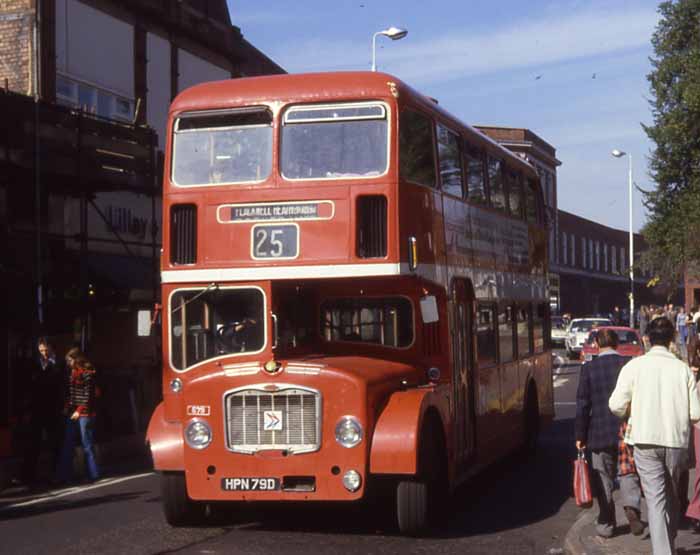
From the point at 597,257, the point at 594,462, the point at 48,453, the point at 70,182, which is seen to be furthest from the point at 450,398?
the point at 597,257

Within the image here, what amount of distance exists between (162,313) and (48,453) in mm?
8622

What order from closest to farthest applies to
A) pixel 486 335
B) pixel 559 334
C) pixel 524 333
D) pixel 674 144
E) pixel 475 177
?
1. pixel 475 177
2. pixel 486 335
3. pixel 524 333
4. pixel 674 144
5. pixel 559 334

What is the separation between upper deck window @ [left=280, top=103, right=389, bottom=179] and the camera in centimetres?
1164

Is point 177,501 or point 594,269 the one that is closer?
point 177,501

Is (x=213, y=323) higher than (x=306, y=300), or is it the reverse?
(x=306, y=300)

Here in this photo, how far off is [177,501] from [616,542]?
12.3 feet

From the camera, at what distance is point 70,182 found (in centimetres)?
2414

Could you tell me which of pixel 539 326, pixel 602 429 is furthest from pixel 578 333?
pixel 602 429

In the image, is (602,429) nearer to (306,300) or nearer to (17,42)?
(306,300)

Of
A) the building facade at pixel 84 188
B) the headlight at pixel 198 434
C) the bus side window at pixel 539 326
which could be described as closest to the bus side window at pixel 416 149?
the headlight at pixel 198 434

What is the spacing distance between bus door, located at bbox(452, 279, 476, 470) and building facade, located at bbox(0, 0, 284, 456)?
756 cm

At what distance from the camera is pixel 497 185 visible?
16328 millimetres

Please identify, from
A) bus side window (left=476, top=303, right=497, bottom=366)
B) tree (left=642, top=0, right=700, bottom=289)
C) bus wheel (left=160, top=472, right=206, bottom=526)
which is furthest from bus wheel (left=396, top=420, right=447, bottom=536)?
tree (left=642, top=0, right=700, bottom=289)

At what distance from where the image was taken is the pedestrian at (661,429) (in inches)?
350
